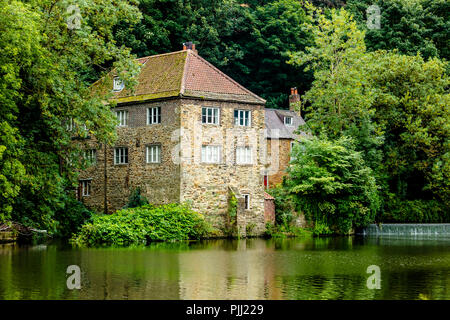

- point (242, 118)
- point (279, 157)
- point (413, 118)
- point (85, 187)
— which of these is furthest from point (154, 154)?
point (413, 118)

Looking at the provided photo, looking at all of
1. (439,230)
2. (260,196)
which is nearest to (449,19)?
(439,230)

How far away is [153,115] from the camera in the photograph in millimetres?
48500

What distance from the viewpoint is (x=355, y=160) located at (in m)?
50.3

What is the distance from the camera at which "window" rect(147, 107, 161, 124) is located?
48.1 m

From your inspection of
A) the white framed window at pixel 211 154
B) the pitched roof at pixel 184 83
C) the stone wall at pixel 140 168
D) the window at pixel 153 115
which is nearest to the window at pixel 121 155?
the stone wall at pixel 140 168

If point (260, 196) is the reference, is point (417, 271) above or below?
below

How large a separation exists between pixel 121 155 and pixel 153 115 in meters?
4.04

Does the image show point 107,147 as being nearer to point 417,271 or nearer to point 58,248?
point 58,248

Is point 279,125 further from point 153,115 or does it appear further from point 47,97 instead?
point 47,97

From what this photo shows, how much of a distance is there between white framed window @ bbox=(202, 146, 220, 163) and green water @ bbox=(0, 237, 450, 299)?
28.8 feet

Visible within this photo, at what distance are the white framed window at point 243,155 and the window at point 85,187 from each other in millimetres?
11256

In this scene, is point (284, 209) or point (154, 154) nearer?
point (154, 154)

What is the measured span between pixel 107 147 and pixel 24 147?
594 inches

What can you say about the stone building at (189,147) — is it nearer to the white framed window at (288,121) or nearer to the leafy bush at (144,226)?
the leafy bush at (144,226)
